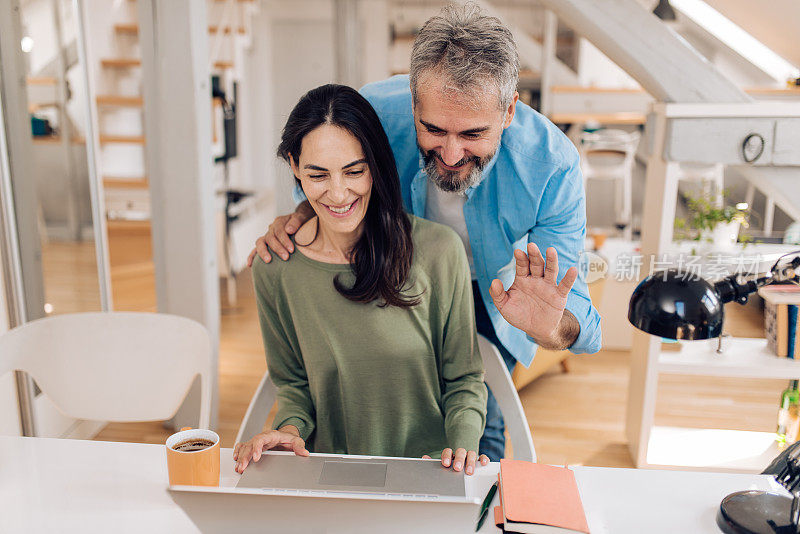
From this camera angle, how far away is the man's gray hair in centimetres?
104

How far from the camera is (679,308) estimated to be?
30.7 inches

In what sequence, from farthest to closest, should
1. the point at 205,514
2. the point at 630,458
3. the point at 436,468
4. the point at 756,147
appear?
the point at 630,458 → the point at 756,147 → the point at 436,468 → the point at 205,514

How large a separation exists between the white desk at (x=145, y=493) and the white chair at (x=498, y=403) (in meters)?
0.20

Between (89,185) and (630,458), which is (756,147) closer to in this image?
(630,458)

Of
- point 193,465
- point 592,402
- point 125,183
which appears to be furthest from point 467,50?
point 125,183

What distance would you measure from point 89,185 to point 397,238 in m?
1.59

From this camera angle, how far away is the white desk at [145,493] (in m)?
0.87

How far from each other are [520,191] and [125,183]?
2.12 m

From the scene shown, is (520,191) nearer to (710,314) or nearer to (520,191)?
(520,191)

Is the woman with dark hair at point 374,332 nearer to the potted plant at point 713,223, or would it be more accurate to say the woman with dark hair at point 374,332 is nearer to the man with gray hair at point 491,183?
the man with gray hair at point 491,183

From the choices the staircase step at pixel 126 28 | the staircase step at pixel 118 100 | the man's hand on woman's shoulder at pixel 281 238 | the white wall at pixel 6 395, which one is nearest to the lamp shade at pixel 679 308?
the man's hand on woman's shoulder at pixel 281 238

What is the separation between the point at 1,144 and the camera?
1.95m

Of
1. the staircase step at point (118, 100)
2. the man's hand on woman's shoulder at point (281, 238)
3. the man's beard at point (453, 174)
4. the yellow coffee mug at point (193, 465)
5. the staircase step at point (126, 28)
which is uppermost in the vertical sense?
the staircase step at point (126, 28)

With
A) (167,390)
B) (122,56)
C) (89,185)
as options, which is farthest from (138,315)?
(122,56)
